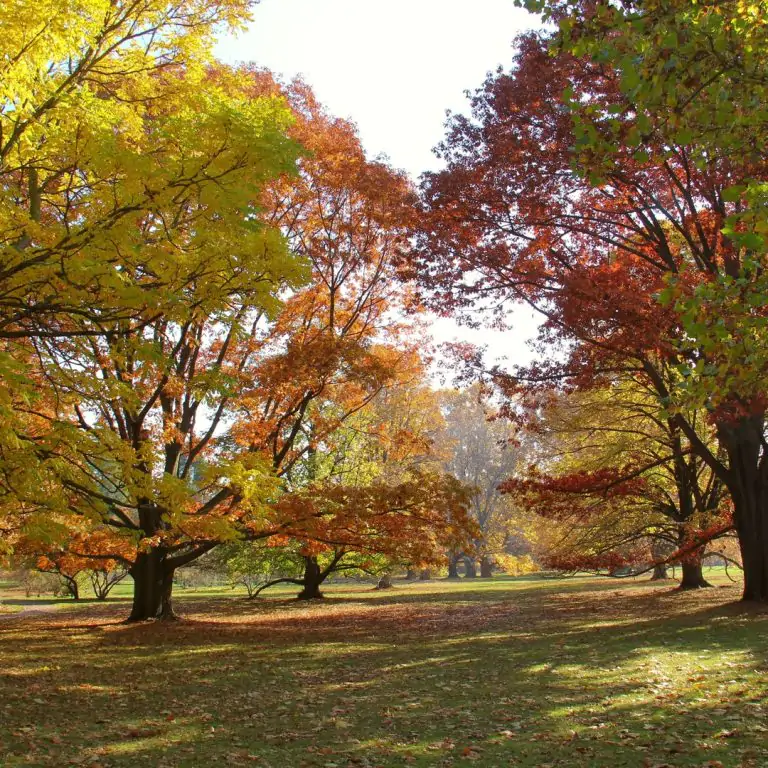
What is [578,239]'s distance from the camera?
1381cm

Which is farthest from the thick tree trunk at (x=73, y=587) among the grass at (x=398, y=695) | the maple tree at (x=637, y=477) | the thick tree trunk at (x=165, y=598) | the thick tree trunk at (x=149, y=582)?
the maple tree at (x=637, y=477)

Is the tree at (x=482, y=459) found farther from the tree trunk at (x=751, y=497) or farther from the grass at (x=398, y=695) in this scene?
the grass at (x=398, y=695)

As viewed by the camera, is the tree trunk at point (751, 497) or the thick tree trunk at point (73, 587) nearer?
the tree trunk at point (751, 497)

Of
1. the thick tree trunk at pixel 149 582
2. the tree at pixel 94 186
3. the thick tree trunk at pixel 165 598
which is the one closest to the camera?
the tree at pixel 94 186

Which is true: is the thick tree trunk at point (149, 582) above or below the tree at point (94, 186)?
below

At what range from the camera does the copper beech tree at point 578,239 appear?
11.0 m

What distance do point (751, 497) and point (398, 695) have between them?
368 inches

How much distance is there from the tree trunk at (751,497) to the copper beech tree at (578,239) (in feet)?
0.08

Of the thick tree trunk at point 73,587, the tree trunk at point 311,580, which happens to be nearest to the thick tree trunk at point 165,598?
the tree trunk at point 311,580

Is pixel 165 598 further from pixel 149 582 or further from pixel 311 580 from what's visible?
pixel 311 580

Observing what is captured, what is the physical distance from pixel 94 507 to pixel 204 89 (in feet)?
17.5

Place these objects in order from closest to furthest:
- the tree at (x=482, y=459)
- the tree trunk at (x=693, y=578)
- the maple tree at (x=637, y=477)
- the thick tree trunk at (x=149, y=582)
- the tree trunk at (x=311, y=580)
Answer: the thick tree trunk at (x=149, y=582), the maple tree at (x=637, y=477), the tree trunk at (x=693, y=578), the tree trunk at (x=311, y=580), the tree at (x=482, y=459)

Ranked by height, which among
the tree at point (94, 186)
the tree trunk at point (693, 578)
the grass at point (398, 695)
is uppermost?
Answer: the tree at point (94, 186)

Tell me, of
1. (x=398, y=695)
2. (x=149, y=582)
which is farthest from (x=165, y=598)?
(x=398, y=695)
